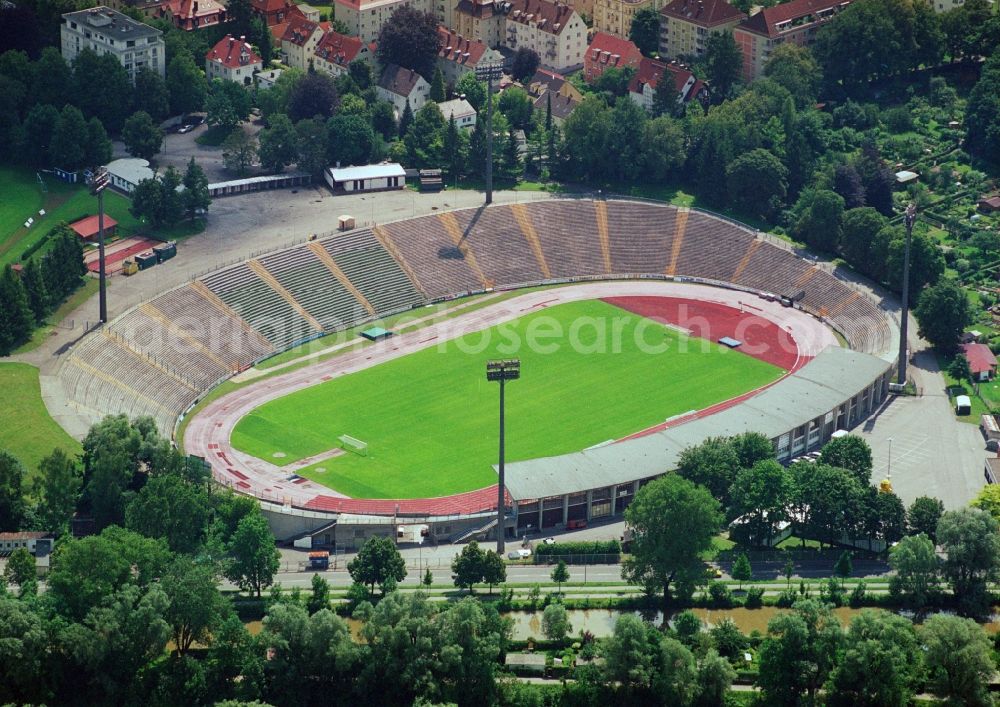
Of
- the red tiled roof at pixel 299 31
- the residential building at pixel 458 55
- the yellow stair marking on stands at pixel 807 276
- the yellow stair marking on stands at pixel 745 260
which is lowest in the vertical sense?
the yellow stair marking on stands at pixel 807 276

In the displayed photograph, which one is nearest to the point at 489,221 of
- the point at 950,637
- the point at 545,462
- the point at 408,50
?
the point at 408,50

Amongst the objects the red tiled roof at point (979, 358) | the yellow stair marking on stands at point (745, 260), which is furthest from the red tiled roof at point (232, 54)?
the red tiled roof at point (979, 358)

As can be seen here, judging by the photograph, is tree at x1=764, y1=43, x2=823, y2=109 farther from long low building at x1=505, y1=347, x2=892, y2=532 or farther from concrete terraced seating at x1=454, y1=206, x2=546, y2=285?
long low building at x1=505, y1=347, x2=892, y2=532

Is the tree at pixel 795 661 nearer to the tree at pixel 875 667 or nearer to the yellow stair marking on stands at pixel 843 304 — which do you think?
the tree at pixel 875 667

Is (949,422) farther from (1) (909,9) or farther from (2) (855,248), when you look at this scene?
(1) (909,9)

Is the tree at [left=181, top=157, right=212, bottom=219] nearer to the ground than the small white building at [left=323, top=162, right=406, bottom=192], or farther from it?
nearer to the ground

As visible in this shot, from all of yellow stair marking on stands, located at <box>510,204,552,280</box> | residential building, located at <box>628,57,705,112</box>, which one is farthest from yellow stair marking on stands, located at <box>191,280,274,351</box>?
residential building, located at <box>628,57,705,112</box>
